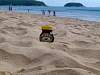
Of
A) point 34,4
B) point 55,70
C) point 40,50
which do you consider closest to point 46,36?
point 40,50

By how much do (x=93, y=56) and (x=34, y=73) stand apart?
896 millimetres

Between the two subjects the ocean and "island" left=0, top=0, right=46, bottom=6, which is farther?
"island" left=0, top=0, right=46, bottom=6

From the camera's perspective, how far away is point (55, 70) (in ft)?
6.85

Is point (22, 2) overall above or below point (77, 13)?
below

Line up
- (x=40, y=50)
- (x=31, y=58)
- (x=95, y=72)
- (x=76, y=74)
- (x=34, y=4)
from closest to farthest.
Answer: (x=76, y=74), (x=95, y=72), (x=31, y=58), (x=40, y=50), (x=34, y=4)

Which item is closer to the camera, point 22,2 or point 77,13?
point 77,13

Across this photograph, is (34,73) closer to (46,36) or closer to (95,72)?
(95,72)

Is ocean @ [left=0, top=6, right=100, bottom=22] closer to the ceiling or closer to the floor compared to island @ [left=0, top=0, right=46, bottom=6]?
→ closer to the ceiling

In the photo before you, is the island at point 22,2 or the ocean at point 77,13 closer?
the ocean at point 77,13

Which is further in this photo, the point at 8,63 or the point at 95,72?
the point at 8,63

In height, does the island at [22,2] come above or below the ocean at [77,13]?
below

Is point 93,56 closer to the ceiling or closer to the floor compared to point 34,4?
closer to the ceiling

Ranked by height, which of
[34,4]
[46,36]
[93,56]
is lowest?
[34,4]

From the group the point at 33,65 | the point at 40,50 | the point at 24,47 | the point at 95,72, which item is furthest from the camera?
the point at 24,47
